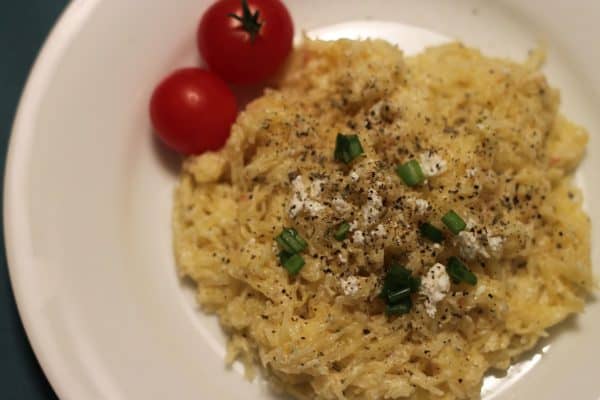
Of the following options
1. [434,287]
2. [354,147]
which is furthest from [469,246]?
[354,147]

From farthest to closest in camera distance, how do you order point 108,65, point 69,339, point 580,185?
point 580,185
point 108,65
point 69,339

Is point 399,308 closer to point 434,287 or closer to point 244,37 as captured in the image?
point 434,287

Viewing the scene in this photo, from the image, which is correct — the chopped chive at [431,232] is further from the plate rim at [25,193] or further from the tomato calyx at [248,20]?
the plate rim at [25,193]

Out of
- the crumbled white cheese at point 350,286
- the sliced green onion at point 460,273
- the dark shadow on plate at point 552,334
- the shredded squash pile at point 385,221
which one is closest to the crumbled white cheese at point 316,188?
the shredded squash pile at point 385,221

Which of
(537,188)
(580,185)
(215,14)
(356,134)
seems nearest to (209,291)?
(356,134)

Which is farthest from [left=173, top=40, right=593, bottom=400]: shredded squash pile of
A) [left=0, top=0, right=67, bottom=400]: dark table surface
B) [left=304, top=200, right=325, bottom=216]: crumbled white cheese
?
[left=0, top=0, right=67, bottom=400]: dark table surface

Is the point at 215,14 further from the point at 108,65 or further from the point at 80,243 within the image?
the point at 80,243

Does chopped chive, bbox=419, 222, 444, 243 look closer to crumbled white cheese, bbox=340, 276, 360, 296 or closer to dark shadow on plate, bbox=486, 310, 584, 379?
crumbled white cheese, bbox=340, 276, 360, 296
